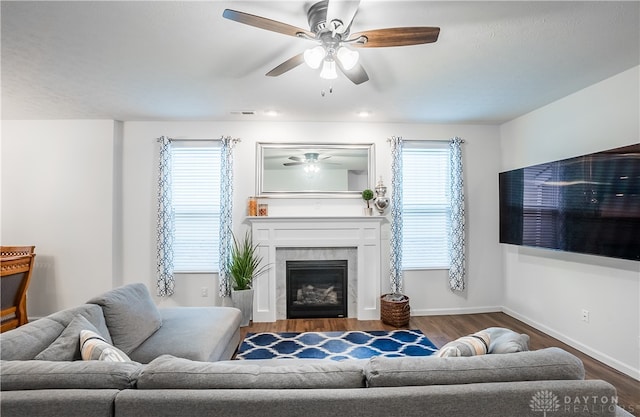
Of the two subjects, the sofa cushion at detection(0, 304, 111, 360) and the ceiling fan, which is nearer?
the sofa cushion at detection(0, 304, 111, 360)

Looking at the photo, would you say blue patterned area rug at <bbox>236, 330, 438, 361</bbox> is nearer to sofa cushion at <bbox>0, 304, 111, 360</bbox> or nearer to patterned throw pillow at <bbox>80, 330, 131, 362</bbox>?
sofa cushion at <bbox>0, 304, 111, 360</bbox>

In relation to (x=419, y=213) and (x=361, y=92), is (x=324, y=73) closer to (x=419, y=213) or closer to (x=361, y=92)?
(x=361, y=92)

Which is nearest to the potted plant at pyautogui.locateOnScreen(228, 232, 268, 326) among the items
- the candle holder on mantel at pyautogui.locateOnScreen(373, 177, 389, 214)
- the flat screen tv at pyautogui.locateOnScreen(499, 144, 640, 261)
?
the candle holder on mantel at pyautogui.locateOnScreen(373, 177, 389, 214)

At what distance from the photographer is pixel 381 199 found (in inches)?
155

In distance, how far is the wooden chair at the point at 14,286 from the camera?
3.16 metres

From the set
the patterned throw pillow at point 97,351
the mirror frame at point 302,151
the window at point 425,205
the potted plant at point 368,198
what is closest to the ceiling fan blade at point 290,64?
the mirror frame at point 302,151

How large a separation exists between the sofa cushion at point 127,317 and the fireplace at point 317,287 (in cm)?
189

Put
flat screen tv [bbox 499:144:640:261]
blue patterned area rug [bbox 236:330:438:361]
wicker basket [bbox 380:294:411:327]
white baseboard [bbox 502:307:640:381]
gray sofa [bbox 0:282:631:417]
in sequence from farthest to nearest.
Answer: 1. wicker basket [bbox 380:294:411:327]
2. blue patterned area rug [bbox 236:330:438:361]
3. white baseboard [bbox 502:307:640:381]
4. flat screen tv [bbox 499:144:640:261]
5. gray sofa [bbox 0:282:631:417]

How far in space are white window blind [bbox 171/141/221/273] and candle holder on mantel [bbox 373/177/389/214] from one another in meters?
2.25

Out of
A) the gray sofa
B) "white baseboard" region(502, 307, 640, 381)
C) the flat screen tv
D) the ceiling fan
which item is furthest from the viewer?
"white baseboard" region(502, 307, 640, 381)

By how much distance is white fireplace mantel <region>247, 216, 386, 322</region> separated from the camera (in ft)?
12.8

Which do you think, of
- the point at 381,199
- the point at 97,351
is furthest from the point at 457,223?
the point at 97,351

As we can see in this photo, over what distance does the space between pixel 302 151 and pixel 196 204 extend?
5.52 feet

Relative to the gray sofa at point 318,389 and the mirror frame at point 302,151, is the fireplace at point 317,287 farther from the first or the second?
the gray sofa at point 318,389
